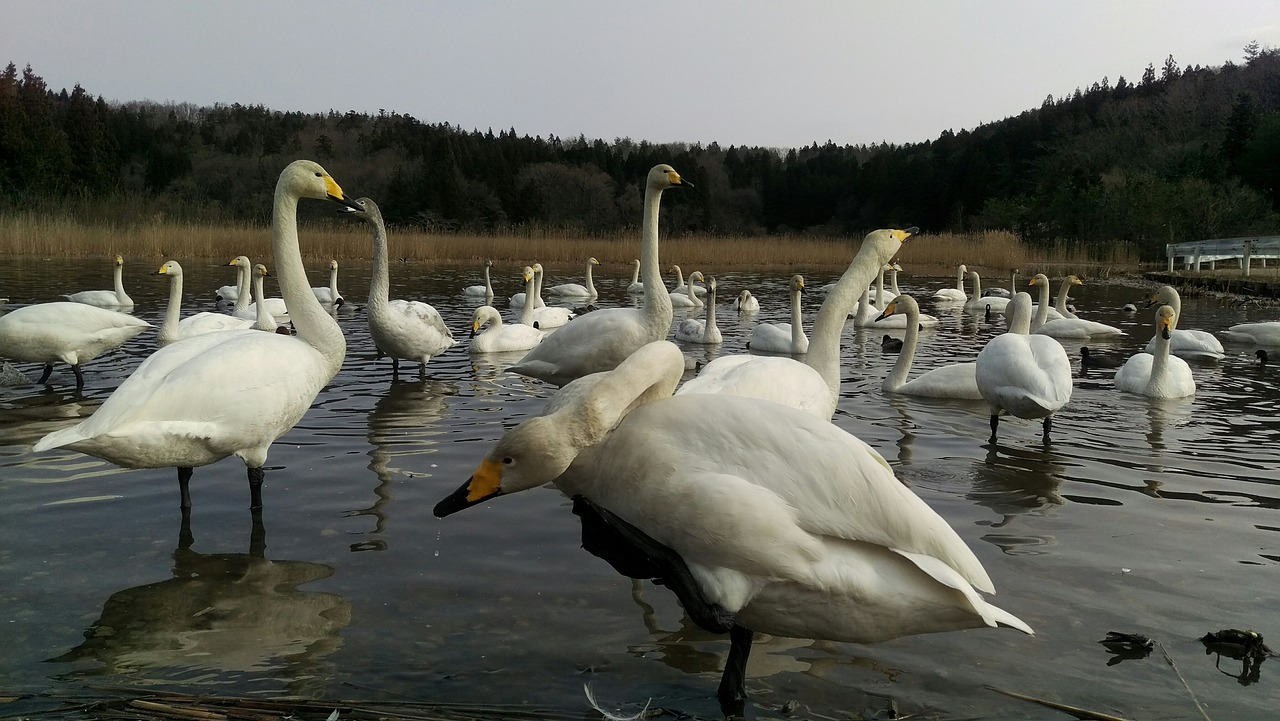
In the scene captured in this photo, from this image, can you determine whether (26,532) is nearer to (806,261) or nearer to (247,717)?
(247,717)

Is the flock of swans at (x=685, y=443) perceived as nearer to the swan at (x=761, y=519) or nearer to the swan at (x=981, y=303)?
the swan at (x=761, y=519)

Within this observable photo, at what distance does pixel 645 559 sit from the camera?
9.60ft

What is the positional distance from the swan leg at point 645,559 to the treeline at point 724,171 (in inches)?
1227

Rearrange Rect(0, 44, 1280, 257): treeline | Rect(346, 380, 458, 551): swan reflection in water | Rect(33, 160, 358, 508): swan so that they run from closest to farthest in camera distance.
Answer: Rect(33, 160, 358, 508): swan < Rect(346, 380, 458, 551): swan reflection in water < Rect(0, 44, 1280, 257): treeline

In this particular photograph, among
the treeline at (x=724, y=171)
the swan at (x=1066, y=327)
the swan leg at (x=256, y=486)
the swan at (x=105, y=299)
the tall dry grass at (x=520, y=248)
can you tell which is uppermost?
the treeline at (x=724, y=171)

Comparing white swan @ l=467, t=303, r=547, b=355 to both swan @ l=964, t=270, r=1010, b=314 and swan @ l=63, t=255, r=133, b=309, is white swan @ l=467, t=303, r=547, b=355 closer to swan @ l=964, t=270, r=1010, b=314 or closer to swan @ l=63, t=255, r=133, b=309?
swan @ l=63, t=255, r=133, b=309

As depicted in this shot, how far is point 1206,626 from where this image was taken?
12.5 ft

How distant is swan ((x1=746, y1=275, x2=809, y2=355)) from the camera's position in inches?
464

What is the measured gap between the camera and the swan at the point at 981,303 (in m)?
19.2

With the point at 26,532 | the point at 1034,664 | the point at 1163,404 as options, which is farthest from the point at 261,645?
the point at 1163,404

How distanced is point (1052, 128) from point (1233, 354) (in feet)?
201

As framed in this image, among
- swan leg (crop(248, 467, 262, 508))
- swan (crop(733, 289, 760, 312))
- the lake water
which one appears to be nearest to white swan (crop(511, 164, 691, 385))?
the lake water

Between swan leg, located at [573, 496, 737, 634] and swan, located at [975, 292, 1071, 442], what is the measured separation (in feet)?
15.5

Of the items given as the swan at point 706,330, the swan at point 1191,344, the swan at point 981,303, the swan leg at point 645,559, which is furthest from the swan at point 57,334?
the swan at point 981,303
